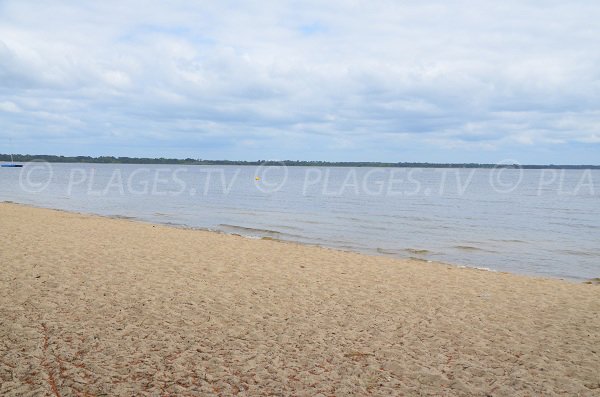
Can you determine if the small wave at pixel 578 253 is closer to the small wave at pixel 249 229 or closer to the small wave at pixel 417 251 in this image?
the small wave at pixel 417 251

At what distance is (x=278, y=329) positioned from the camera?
693 cm

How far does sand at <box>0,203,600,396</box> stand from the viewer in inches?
206

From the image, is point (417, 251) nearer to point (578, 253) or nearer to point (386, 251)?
point (386, 251)

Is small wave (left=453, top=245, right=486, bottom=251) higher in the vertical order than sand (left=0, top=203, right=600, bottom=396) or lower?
lower

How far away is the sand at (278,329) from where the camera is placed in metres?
5.23

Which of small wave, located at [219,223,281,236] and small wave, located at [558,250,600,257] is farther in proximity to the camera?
small wave, located at [219,223,281,236]

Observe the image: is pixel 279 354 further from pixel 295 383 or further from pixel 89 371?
pixel 89 371

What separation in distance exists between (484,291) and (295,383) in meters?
6.11

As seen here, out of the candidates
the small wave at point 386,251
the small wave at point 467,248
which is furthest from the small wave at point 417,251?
the small wave at point 467,248

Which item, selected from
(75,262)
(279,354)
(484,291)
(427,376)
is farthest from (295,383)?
(75,262)

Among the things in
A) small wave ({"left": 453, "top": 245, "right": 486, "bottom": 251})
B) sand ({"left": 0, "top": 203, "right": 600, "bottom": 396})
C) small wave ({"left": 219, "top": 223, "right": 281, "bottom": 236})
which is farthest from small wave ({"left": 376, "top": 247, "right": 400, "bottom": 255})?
small wave ({"left": 219, "top": 223, "right": 281, "bottom": 236})

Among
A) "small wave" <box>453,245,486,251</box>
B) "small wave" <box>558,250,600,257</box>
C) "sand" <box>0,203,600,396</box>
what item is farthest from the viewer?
"small wave" <box>453,245,486,251</box>

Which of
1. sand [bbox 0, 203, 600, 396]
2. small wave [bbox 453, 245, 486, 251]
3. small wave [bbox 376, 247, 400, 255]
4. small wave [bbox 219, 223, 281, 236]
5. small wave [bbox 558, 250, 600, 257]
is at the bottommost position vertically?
small wave [bbox 219, 223, 281, 236]

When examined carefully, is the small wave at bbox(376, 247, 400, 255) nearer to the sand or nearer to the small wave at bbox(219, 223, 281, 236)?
the sand
